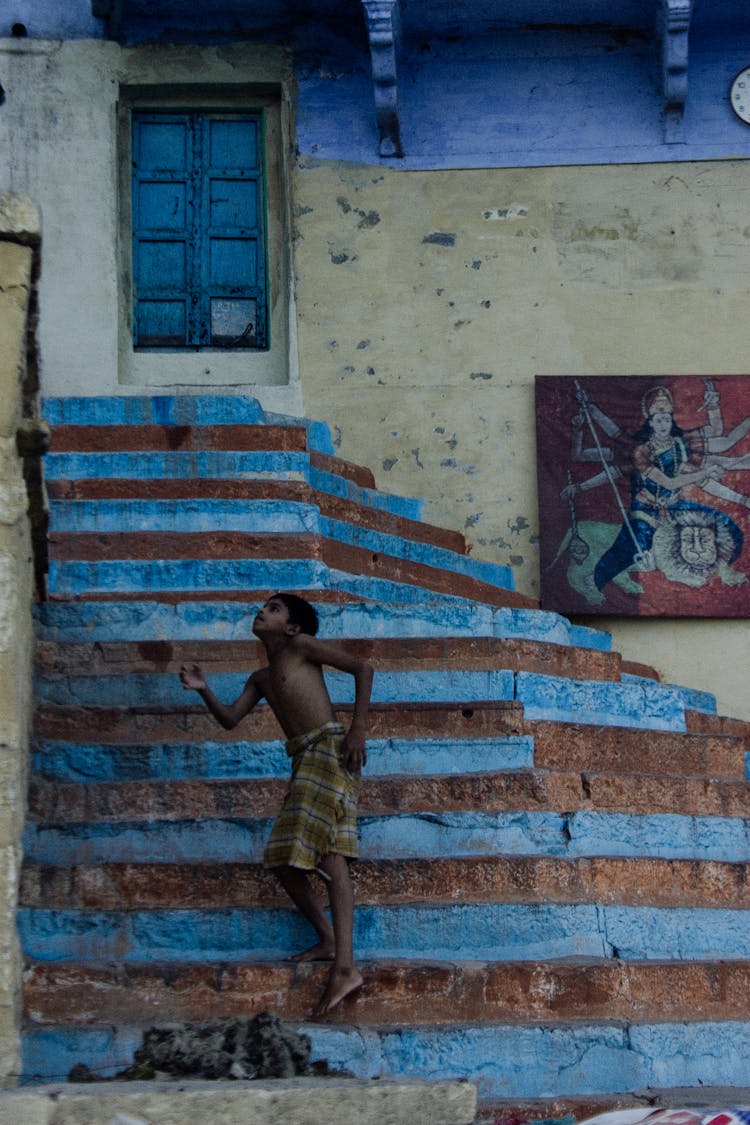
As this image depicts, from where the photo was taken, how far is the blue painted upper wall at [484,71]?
1211 cm

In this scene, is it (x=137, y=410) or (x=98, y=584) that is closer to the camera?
(x=98, y=584)

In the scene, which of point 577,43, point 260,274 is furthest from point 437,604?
point 577,43

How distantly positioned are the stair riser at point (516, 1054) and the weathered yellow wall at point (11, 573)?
29.3 inches

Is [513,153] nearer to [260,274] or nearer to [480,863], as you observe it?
[260,274]

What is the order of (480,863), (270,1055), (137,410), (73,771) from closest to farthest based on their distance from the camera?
(270,1055) → (480,863) → (73,771) → (137,410)

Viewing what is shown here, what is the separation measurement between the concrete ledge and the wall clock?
836 centimetres

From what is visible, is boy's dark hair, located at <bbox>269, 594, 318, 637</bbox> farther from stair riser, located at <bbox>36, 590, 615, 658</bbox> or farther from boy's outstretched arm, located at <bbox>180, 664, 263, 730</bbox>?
stair riser, located at <bbox>36, 590, 615, 658</bbox>

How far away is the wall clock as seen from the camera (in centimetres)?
1212

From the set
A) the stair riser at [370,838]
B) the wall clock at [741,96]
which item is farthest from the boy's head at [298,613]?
the wall clock at [741,96]

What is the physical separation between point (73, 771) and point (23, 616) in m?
1.92

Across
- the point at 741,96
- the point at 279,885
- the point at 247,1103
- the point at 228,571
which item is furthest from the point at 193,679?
the point at 741,96

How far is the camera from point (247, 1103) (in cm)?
491

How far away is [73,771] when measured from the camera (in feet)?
25.4

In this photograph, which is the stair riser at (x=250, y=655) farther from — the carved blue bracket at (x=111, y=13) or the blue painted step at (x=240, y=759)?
the carved blue bracket at (x=111, y=13)
